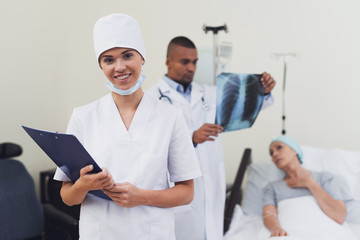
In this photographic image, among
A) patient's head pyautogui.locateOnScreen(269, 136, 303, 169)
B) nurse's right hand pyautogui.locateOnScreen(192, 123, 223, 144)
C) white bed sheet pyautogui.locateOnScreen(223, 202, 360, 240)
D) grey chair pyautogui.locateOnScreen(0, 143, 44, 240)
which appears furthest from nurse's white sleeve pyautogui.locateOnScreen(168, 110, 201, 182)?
grey chair pyautogui.locateOnScreen(0, 143, 44, 240)

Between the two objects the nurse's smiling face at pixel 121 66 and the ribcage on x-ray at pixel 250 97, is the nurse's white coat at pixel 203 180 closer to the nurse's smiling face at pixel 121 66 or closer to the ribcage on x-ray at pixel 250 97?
the ribcage on x-ray at pixel 250 97

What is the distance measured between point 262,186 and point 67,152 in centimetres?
141

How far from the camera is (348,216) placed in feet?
5.97

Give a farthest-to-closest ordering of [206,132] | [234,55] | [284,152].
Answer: [234,55] < [284,152] < [206,132]

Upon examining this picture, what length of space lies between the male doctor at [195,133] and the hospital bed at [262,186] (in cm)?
15

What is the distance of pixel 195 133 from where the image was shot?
5.20 feet

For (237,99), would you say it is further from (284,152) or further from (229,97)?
(284,152)

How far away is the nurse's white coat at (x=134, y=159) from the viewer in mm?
983

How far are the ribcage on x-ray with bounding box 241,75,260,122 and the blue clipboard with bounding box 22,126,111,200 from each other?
2.91 feet

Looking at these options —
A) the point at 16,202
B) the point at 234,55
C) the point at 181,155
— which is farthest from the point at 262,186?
the point at 16,202

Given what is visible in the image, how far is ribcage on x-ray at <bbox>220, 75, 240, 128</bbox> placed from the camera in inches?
63.6

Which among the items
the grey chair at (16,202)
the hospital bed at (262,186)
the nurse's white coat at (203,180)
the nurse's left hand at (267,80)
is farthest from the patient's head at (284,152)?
the grey chair at (16,202)

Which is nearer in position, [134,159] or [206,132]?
[134,159]

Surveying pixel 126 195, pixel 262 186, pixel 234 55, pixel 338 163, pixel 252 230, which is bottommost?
pixel 252 230
